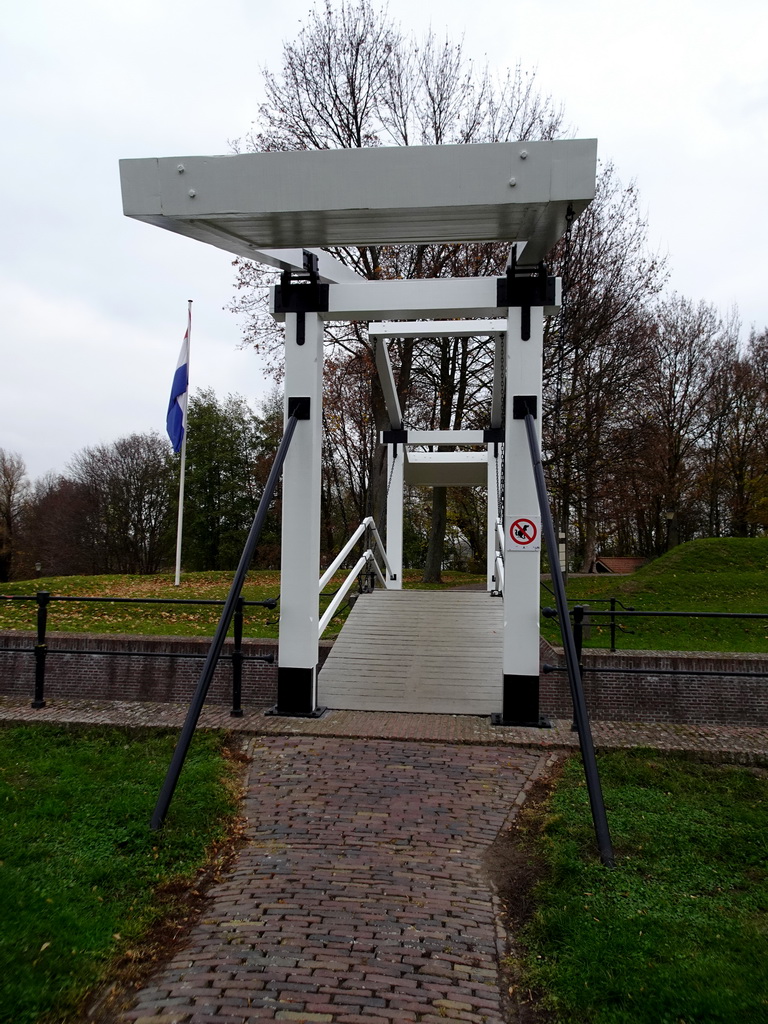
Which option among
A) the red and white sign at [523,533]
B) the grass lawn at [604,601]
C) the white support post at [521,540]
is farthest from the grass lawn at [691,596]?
the red and white sign at [523,533]

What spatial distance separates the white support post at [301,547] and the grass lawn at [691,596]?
5193 millimetres

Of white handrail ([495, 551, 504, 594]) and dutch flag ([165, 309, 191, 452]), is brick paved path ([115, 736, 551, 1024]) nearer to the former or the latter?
white handrail ([495, 551, 504, 594])

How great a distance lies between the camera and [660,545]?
117ft

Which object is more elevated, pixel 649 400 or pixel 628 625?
pixel 649 400

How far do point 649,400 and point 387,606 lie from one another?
2171 cm

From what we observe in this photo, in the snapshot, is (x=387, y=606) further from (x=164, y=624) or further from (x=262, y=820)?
(x=262, y=820)

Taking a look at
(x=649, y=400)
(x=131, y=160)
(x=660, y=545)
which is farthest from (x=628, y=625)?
(x=660, y=545)

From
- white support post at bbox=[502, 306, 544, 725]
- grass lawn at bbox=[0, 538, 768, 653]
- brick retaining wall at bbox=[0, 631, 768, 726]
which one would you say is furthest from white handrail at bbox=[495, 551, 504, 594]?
white support post at bbox=[502, 306, 544, 725]

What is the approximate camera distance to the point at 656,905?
3.39 meters

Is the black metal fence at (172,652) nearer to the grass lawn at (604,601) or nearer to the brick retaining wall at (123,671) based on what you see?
the brick retaining wall at (123,671)

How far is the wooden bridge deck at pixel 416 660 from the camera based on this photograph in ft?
23.7

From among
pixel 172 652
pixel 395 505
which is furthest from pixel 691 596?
pixel 172 652

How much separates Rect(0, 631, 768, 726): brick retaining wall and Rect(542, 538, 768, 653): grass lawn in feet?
10.3

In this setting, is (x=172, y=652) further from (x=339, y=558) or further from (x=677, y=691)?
(x=677, y=691)
